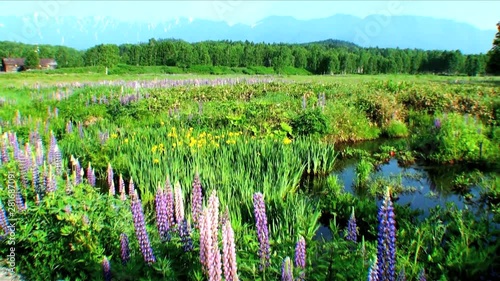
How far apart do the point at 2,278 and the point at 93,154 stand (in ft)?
15.3

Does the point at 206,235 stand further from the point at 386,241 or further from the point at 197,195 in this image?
the point at 386,241

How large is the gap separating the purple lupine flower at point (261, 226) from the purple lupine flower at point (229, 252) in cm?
60

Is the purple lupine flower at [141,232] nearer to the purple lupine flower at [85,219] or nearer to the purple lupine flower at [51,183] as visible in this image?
the purple lupine flower at [85,219]

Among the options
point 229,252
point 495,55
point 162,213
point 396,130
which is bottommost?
point 396,130

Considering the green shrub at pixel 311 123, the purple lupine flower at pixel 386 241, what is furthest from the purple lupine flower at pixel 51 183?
the green shrub at pixel 311 123

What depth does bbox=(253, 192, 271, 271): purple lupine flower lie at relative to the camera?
9.65ft

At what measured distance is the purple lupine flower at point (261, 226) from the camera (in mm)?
2940

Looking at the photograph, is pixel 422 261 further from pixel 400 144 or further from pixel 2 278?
pixel 400 144

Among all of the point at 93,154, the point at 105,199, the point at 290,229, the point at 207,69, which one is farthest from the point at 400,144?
the point at 207,69

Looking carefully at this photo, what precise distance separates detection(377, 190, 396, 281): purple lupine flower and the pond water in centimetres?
369

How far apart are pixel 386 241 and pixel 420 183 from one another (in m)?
7.56

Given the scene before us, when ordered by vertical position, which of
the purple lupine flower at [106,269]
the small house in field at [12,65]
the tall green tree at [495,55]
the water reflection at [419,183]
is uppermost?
the tall green tree at [495,55]

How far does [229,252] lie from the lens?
2.37 metres

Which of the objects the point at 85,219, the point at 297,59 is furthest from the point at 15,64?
the point at 85,219
